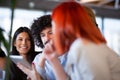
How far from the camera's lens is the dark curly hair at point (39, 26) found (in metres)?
1.71

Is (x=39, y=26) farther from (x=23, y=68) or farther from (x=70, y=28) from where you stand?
(x=70, y=28)

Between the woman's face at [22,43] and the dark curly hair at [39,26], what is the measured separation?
0.34ft

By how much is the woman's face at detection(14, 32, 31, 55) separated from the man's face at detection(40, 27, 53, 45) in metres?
0.23

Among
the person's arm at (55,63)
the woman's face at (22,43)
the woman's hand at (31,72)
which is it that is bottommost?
the woman's hand at (31,72)

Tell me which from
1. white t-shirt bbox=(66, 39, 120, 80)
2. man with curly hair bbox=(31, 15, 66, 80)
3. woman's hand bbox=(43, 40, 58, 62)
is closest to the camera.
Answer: white t-shirt bbox=(66, 39, 120, 80)

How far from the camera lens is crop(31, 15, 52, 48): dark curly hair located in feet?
5.60

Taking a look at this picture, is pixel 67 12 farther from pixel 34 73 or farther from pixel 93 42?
pixel 34 73

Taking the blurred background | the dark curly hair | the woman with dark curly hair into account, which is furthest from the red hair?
the blurred background

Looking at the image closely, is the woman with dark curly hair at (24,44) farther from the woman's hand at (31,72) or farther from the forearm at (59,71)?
the forearm at (59,71)

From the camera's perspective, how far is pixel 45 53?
4.48 feet

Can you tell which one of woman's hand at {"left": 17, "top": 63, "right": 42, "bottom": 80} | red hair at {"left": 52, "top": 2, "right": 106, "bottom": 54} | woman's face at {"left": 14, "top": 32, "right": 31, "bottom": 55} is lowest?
woman's hand at {"left": 17, "top": 63, "right": 42, "bottom": 80}

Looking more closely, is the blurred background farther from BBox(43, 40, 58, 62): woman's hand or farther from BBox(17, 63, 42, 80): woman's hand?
BBox(43, 40, 58, 62): woman's hand

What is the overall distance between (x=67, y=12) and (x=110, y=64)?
13.0 inches

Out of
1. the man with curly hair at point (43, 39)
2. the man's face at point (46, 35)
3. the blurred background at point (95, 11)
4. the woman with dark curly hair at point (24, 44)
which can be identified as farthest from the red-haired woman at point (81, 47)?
the blurred background at point (95, 11)
